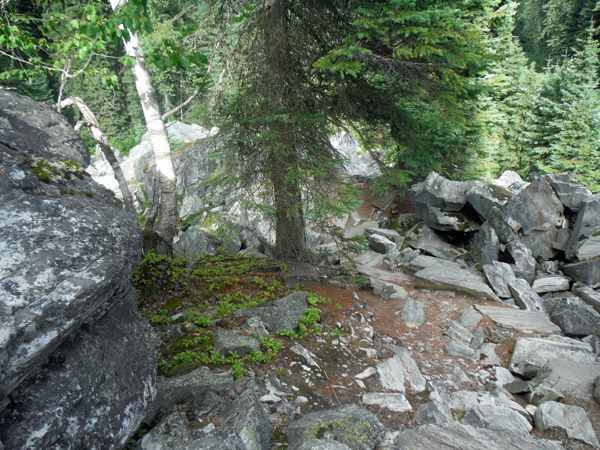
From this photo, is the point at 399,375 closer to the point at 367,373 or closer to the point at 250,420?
the point at 367,373

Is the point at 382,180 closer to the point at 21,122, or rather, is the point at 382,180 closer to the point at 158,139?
the point at 158,139

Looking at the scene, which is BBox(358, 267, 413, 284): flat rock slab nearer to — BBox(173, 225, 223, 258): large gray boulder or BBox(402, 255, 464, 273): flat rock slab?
BBox(402, 255, 464, 273): flat rock slab

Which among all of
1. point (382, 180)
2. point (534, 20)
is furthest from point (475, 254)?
point (534, 20)

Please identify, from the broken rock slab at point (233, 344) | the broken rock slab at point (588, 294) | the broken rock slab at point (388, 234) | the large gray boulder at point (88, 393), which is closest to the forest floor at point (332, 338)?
the broken rock slab at point (233, 344)

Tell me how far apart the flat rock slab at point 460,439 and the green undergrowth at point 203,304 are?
5.49 ft

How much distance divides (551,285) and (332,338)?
19.3ft

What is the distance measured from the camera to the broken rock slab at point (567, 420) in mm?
3639

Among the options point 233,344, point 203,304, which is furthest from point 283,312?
point 203,304

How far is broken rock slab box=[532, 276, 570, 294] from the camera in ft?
24.6

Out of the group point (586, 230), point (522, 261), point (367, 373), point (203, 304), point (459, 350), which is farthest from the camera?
point (586, 230)

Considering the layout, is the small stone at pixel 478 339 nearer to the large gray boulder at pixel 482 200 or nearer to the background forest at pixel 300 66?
the background forest at pixel 300 66

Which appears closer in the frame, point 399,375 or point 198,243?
point 399,375

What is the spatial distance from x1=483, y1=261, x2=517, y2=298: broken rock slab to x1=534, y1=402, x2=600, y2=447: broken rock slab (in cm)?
364

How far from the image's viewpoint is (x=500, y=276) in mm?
7578
